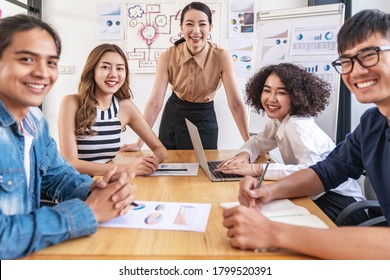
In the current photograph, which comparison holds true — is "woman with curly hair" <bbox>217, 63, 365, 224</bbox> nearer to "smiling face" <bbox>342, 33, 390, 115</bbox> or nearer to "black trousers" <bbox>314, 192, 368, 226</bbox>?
"black trousers" <bbox>314, 192, 368, 226</bbox>

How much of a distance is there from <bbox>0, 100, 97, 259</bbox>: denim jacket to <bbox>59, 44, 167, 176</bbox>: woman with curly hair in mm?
548

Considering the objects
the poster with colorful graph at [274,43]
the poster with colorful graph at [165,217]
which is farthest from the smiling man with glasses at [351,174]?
the poster with colorful graph at [274,43]

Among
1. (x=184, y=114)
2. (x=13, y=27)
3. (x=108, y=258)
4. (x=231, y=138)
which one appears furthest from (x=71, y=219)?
(x=231, y=138)

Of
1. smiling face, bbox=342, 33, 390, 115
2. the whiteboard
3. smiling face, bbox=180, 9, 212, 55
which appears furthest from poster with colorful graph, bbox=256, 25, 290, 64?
smiling face, bbox=342, 33, 390, 115

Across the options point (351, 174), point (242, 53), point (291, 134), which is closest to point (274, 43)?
point (242, 53)

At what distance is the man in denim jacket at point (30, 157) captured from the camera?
758mm

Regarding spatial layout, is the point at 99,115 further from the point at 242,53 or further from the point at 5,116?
the point at 242,53

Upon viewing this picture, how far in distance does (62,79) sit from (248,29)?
177 centimetres

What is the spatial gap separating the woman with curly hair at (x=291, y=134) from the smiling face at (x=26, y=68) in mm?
787

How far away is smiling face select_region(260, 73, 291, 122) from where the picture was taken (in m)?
1.71

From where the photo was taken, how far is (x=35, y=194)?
1.03 m

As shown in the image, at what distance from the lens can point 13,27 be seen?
866mm

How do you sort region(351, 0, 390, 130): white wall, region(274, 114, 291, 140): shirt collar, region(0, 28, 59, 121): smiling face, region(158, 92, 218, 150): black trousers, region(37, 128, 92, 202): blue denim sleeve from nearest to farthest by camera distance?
region(0, 28, 59, 121): smiling face
region(37, 128, 92, 202): blue denim sleeve
region(274, 114, 291, 140): shirt collar
region(158, 92, 218, 150): black trousers
region(351, 0, 390, 130): white wall

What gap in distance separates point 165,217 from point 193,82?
160 centimetres
